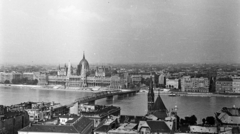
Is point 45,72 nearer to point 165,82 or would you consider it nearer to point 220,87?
point 165,82

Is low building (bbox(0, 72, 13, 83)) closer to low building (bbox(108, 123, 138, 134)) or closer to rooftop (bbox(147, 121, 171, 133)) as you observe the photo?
low building (bbox(108, 123, 138, 134))

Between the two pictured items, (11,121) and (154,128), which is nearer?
(154,128)

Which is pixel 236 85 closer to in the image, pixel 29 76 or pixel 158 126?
pixel 158 126

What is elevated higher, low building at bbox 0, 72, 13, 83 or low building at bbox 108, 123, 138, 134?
low building at bbox 0, 72, 13, 83

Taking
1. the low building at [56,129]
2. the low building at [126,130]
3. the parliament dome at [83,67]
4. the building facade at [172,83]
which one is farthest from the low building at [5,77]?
the low building at [126,130]

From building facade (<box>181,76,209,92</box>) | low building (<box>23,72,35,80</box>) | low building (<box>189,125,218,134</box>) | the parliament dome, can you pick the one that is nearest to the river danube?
low building (<box>189,125,218,134</box>)

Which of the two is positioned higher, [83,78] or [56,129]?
[83,78]

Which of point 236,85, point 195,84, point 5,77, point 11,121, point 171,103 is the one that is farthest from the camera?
point 5,77

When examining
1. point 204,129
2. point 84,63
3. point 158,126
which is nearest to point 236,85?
point 84,63

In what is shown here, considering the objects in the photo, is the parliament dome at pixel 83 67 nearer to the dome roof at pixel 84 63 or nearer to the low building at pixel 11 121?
the dome roof at pixel 84 63
